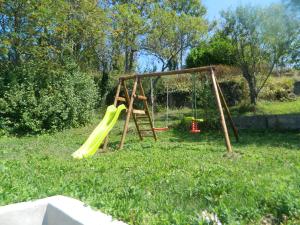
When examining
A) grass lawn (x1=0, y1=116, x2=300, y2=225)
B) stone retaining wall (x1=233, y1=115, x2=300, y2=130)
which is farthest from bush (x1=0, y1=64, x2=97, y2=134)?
stone retaining wall (x1=233, y1=115, x2=300, y2=130)

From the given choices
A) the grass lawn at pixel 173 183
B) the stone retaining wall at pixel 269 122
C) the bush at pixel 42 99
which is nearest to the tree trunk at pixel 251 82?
the stone retaining wall at pixel 269 122

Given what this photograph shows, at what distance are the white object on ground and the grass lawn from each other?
1.27 ft

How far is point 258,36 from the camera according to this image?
48.0ft

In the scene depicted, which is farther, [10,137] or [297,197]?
[10,137]

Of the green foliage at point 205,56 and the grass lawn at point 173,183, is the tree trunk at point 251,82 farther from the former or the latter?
the grass lawn at point 173,183

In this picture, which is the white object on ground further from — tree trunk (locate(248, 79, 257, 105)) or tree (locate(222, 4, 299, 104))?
tree trunk (locate(248, 79, 257, 105))

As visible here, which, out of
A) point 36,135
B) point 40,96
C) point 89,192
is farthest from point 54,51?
point 89,192

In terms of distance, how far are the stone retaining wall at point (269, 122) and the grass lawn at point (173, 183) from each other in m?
3.96

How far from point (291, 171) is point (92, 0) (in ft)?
44.6

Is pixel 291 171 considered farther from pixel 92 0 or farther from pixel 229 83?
pixel 92 0

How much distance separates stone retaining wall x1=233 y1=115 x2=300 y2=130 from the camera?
12141 mm

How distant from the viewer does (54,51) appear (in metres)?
15.5

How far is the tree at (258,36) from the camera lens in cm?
1411

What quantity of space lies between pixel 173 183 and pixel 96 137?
15.4 feet
